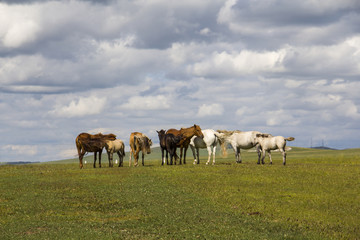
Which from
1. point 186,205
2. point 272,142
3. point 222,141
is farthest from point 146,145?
point 186,205

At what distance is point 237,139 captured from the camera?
45.8 m

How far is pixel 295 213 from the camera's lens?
20766 millimetres

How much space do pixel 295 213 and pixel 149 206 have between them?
7444 mm

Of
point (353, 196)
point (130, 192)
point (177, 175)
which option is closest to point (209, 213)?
point (130, 192)

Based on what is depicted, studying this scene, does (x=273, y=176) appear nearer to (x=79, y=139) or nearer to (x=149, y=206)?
(x=149, y=206)

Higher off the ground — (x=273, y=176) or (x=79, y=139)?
(x=79, y=139)

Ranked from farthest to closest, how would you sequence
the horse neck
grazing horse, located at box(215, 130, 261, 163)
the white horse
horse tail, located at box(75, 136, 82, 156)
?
grazing horse, located at box(215, 130, 261, 163)
horse tail, located at box(75, 136, 82, 156)
the white horse
the horse neck

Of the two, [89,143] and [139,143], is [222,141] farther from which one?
[89,143]

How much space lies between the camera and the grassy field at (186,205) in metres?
17.3

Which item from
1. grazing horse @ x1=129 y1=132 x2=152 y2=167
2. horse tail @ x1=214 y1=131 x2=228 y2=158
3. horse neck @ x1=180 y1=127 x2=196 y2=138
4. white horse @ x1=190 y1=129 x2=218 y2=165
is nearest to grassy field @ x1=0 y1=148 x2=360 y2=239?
horse neck @ x1=180 y1=127 x2=196 y2=138

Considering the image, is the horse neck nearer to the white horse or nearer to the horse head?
the white horse

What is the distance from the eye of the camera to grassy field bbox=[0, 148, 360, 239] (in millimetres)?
17281

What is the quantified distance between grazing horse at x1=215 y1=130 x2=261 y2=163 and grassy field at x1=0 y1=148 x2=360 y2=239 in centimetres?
935

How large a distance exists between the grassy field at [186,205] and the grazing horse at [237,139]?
9354 mm
